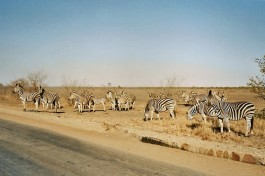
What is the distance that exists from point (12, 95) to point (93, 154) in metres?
48.9

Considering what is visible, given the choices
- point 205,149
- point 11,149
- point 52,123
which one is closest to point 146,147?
point 205,149

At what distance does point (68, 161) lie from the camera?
484 inches

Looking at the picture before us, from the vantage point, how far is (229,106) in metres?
21.0

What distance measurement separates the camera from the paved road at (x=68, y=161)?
10.9 m

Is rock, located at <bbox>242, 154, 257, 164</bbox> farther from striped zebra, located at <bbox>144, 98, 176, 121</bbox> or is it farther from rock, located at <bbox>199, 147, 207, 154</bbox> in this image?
striped zebra, located at <bbox>144, 98, 176, 121</bbox>

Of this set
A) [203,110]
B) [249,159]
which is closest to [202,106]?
[203,110]

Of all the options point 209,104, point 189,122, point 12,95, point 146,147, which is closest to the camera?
point 146,147

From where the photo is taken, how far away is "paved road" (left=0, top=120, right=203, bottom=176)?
10.9m

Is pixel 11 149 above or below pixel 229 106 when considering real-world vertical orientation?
below

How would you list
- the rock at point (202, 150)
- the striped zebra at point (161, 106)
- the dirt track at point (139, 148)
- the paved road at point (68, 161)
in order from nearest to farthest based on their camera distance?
1. the paved road at point (68, 161)
2. the dirt track at point (139, 148)
3. the rock at point (202, 150)
4. the striped zebra at point (161, 106)

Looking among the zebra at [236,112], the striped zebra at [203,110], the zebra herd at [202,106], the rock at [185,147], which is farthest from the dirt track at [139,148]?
the striped zebra at [203,110]

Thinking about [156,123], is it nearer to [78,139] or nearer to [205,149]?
[78,139]

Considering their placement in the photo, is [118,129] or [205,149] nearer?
[205,149]

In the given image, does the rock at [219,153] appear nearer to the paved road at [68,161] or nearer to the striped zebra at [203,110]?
the paved road at [68,161]
